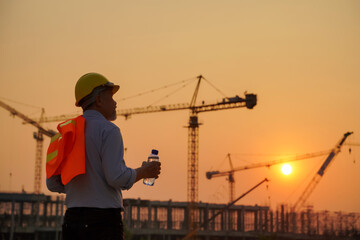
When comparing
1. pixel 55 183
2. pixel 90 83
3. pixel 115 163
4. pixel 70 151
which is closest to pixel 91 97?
pixel 90 83

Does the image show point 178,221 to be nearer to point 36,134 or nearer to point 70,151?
point 36,134

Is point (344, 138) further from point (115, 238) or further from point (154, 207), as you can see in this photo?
point (115, 238)

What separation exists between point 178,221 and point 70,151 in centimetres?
11780

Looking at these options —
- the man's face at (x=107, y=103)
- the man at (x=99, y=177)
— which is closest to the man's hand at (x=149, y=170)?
the man at (x=99, y=177)

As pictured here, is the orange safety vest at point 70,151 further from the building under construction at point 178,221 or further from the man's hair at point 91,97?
the building under construction at point 178,221

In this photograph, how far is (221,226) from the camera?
127m

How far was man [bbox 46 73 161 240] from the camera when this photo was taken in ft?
10.6

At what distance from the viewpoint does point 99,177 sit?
10.8 feet

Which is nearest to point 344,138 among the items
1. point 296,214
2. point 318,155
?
point 318,155

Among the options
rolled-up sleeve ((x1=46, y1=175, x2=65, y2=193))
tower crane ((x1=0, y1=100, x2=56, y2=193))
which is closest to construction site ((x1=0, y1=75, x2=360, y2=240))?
tower crane ((x1=0, y1=100, x2=56, y2=193))

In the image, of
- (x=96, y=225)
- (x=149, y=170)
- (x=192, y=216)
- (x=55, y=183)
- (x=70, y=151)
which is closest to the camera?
(x=96, y=225)

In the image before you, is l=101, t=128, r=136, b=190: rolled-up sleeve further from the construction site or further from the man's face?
the construction site

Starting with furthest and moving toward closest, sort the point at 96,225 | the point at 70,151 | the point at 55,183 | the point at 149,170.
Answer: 1. the point at 55,183
2. the point at 149,170
3. the point at 70,151
4. the point at 96,225

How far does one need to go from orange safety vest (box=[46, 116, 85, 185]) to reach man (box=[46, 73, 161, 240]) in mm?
22
